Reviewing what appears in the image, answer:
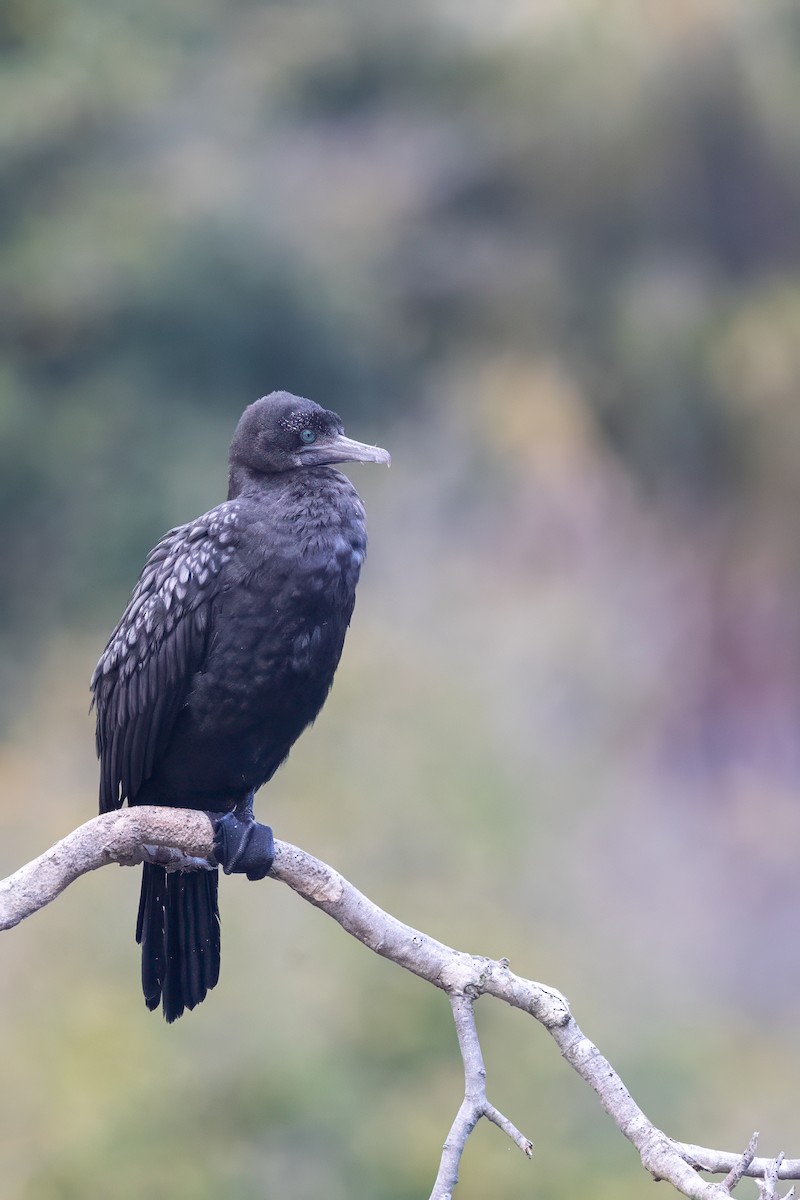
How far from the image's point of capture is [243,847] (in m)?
2.78

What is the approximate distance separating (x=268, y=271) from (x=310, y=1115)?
472cm

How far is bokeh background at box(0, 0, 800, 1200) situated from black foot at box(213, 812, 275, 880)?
16.2 ft

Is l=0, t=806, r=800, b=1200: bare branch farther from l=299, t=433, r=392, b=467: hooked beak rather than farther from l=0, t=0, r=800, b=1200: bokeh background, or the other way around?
l=0, t=0, r=800, b=1200: bokeh background

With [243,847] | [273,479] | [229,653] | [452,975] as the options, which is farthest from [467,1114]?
[273,479]

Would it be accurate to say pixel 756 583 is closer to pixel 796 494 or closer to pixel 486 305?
pixel 796 494

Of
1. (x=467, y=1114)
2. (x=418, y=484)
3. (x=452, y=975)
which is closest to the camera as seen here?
(x=467, y=1114)

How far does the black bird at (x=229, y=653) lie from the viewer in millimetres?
2881

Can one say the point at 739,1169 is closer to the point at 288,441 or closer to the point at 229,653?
the point at 229,653

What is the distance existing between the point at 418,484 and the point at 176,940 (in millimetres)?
5617

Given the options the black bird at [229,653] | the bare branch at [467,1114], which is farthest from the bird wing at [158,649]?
the bare branch at [467,1114]

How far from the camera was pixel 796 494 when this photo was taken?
27.8ft

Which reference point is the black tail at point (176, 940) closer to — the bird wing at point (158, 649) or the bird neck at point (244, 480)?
the bird wing at point (158, 649)

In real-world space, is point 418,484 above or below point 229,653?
above

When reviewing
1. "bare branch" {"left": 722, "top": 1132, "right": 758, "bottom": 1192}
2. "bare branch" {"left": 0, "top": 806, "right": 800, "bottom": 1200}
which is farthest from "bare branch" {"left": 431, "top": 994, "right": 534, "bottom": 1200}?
"bare branch" {"left": 722, "top": 1132, "right": 758, "bottom": 1192}
